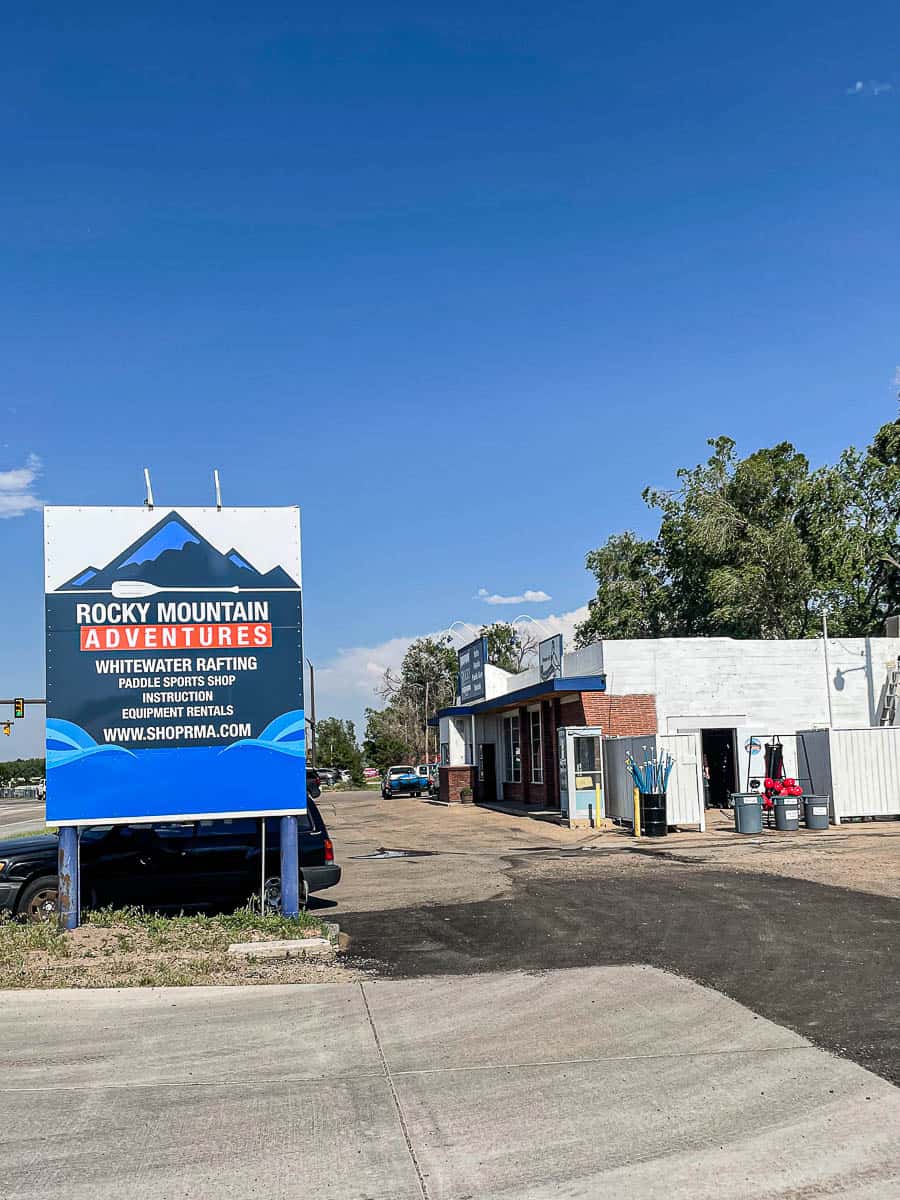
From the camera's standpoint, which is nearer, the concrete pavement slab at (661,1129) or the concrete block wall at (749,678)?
the concrete pavement slab at (661,1129)

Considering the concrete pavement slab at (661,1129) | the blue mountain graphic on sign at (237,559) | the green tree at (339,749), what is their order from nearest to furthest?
1. the concrete pavement slab at (661,1129)
2. the blue mountain graphic on sign at (237,559)
3. the green tree at (339,749)

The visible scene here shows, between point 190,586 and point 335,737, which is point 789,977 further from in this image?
point 335,737

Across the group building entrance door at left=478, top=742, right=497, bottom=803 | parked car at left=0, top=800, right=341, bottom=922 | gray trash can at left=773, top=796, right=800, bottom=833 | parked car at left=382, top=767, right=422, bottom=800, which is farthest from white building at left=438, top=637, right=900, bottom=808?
parked car at left=382, top=767, right=422, bottom=800

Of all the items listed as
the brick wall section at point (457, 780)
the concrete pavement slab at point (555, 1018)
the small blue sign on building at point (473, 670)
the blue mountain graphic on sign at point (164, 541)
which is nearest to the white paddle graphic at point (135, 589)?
the blue mountain graphic on sign at point (164, 541)

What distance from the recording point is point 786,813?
23.6 metres

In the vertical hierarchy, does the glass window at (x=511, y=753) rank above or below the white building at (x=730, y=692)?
below

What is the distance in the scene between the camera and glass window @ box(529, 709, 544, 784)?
116 ft

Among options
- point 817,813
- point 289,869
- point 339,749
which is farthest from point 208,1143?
point 339,749

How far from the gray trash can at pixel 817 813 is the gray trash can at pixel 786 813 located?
61 cm

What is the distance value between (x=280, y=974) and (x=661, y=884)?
6.96m

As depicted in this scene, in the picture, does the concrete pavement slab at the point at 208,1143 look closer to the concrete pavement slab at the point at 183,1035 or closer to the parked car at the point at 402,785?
the concrete pavement slab at the point at 183,1035

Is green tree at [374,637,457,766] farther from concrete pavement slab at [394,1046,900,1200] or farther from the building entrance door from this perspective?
concrete pavement slab at [394,1046,900,1200]

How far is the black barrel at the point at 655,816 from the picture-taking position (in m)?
23.1

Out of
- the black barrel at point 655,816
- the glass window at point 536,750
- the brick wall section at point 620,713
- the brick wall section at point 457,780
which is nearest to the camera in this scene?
the black barrel at point 655,816
